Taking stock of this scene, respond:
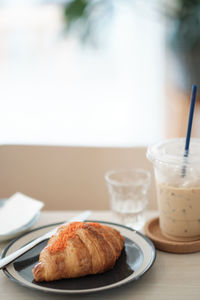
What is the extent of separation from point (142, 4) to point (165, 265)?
2556 millimetres

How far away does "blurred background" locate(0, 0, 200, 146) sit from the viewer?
3.11 m

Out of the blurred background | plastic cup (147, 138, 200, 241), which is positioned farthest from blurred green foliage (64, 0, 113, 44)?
plastic cup (147, 138, 200, 241)

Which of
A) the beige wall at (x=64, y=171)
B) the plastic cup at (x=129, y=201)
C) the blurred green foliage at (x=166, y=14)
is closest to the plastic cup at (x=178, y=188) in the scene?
the plastic cup at (x=129, y=201)

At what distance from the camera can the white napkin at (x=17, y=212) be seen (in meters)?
0.93

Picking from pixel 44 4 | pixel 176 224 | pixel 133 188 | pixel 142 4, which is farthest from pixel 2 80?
pixel 176 224

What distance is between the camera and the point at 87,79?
3.24 m

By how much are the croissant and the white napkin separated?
21 cm

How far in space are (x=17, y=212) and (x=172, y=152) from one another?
39cm

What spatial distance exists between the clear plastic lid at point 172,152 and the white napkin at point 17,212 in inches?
12.1

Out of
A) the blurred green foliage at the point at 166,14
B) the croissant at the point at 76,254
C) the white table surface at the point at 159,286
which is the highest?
the blurred green foliage at the point at 166,14

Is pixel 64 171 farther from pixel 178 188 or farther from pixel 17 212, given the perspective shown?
pixel 178 188

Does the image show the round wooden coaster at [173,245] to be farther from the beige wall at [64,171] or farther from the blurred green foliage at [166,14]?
the blurred green foliage at [166,14]

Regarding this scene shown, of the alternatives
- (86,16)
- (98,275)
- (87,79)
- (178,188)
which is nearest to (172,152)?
(178,188)

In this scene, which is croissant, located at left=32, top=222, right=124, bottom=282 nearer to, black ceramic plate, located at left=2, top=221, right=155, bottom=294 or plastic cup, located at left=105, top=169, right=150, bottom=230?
black ceramic plate, located at left=2, top=221, right=155, bottom=294
